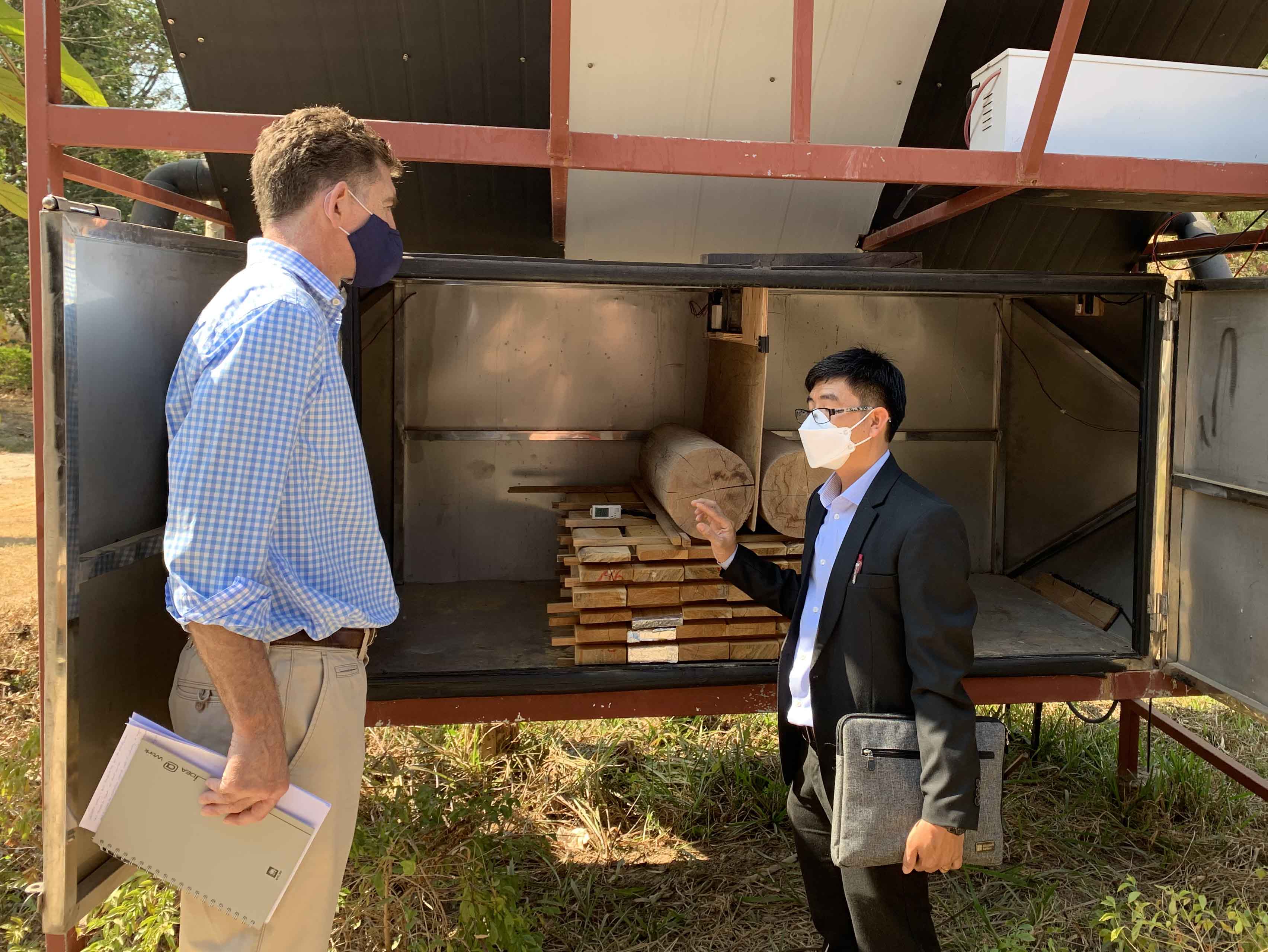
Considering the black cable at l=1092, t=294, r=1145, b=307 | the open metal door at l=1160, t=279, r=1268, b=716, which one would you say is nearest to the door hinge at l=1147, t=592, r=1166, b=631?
the open metal door at l=1160, t=279, r=1268, b=716

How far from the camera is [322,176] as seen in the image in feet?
7.53

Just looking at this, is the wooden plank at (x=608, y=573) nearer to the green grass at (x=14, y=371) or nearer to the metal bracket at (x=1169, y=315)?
the metal bracket at (x=1169, y=315)

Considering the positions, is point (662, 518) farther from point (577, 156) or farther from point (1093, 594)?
point (1093, 594)

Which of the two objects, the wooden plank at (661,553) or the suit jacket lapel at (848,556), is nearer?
the suit jacket lapel at (848,556)

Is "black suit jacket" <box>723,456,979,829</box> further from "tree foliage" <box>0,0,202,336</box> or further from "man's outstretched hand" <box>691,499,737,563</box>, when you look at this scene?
"tree foliage" <box>0,0,202,336</box>

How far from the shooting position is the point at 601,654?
13.0 feet

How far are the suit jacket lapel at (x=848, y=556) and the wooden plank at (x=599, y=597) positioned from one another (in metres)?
1.34

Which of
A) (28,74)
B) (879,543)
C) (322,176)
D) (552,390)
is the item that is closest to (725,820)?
(552,390)

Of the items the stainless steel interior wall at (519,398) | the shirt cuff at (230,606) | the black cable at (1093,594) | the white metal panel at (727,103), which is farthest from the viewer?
the stainless steel interior wall at (519,398)

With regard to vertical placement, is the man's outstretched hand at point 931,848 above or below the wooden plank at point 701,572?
below

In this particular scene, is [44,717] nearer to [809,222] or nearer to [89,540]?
[89,540]

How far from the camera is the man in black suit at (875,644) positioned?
98.9 inches

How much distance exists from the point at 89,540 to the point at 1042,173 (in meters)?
3.26

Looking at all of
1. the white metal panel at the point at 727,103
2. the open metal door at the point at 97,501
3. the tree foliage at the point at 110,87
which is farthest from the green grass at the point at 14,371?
the open metal door at the point at 97,501
